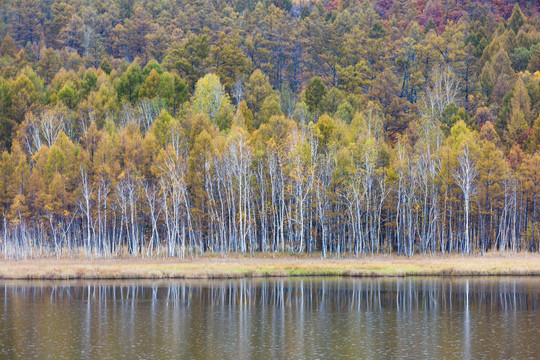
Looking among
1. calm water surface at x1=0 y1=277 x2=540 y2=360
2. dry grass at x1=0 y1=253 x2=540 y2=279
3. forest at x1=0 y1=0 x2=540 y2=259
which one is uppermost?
forest at x1=0 y1=0 x2=540 y2=259

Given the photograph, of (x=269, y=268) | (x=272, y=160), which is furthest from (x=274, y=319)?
(x=272, y=160)

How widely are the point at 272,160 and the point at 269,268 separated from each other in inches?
677

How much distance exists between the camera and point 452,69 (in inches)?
4247

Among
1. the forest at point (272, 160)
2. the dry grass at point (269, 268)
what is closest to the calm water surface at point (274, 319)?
the dry grass at point (269, 268)

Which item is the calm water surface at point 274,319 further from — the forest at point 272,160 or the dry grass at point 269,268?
the forest at point 272,160

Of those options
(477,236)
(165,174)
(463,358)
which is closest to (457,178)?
(477,236)

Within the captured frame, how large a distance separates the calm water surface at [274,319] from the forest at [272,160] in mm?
18192

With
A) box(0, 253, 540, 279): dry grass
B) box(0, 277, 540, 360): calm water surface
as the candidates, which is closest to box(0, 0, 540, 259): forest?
box(0, 253, 540, 279): dry grass

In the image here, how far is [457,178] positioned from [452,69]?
42.4 m

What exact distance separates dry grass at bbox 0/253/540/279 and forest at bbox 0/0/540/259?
640 centimetres

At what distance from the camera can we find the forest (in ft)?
234

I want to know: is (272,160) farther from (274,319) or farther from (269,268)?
(274,319)

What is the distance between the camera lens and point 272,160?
7256 cm

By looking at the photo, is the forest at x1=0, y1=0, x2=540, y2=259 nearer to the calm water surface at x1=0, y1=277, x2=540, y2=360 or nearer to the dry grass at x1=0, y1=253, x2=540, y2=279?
the dry grass at x1=0, y1=253, x2=540, y2=279
